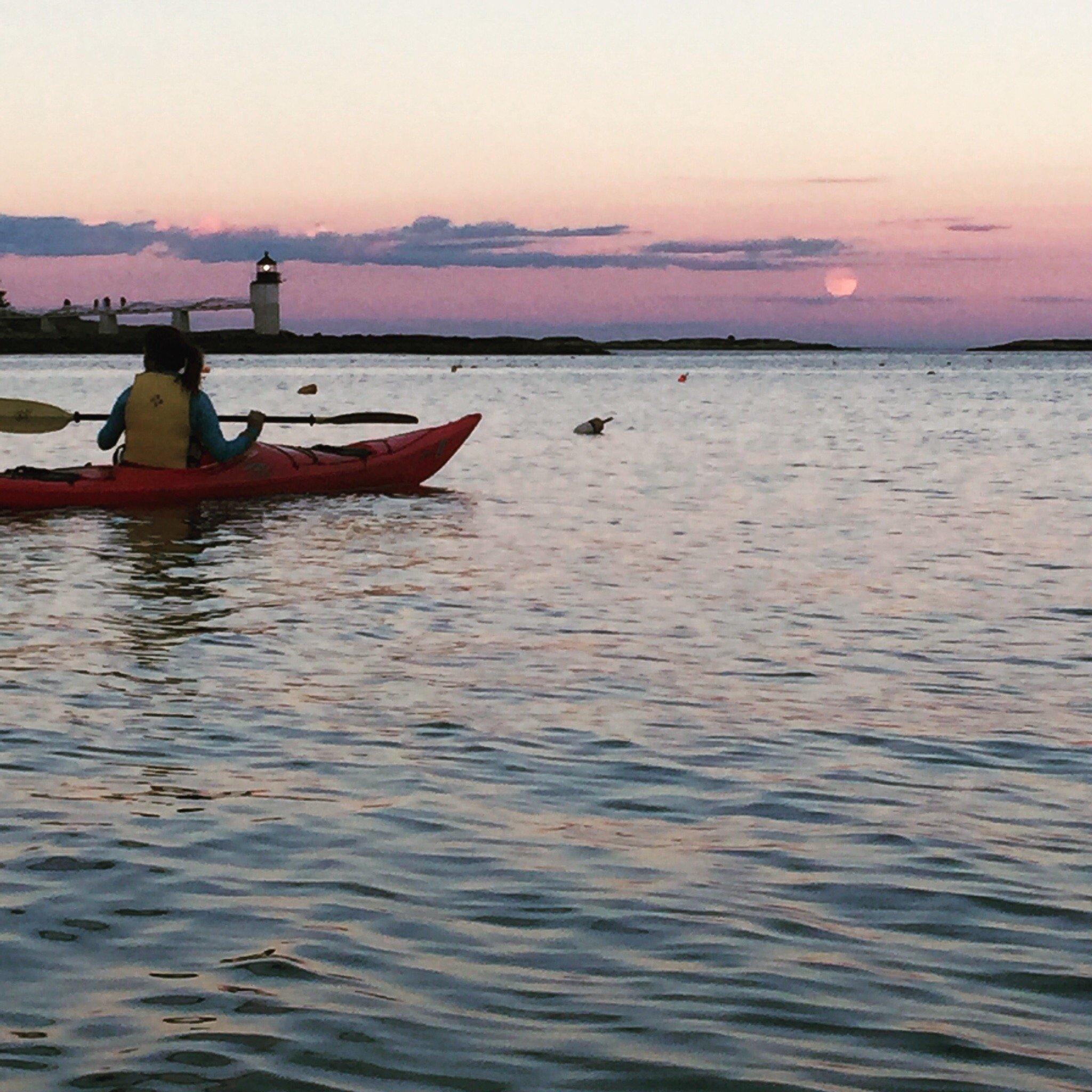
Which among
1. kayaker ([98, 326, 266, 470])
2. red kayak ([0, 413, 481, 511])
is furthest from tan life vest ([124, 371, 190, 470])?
red kayak ([0, 413, 481, 511])

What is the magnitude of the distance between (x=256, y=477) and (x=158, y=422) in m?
1.87

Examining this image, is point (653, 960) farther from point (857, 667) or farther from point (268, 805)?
point (857, 667)

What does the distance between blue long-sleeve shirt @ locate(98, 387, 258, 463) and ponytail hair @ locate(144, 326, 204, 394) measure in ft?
0.82

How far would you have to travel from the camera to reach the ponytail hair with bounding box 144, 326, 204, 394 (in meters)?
17.1

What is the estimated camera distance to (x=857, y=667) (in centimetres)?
970

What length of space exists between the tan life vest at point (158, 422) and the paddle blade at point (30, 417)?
8.13 feet

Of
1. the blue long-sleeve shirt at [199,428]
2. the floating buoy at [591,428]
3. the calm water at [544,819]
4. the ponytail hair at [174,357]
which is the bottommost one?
the calm water at [544,819]

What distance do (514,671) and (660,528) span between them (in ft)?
29.5

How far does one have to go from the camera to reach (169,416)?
57.9 feet

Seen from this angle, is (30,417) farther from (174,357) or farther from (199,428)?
(174,357)

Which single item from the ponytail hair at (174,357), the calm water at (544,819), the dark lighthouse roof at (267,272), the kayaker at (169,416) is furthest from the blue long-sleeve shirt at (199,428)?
the dark lighthouse roof at (267,272)

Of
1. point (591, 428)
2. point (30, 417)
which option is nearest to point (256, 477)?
point (30, 417)

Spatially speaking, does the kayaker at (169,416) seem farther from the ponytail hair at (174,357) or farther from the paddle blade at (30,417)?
the paddle blade at (30,417)

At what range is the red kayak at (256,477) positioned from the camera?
1808 centimetres
